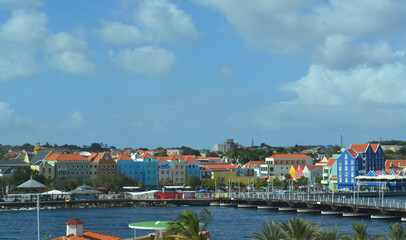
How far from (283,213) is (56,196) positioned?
42756 mm

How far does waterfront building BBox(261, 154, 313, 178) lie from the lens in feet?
535

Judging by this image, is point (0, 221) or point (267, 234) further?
point (0, 221)

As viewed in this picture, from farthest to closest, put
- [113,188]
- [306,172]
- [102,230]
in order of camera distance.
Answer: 1. [306,172]
2. [113,188]
3. [102,230]

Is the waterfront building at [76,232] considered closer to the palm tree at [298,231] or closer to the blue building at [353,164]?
the palm tree at [298,231]

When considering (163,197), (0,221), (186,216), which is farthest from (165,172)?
(186,216)

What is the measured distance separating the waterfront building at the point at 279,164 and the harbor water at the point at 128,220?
59199 millimetres

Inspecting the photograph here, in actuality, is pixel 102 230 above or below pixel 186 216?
below

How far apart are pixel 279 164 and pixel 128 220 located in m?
88.4

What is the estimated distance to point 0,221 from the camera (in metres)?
82.2

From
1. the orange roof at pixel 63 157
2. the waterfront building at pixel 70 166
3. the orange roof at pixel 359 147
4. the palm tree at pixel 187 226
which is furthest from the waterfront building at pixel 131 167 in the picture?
the palm tree at pixel 187 226

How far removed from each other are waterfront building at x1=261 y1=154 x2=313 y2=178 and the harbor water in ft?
194

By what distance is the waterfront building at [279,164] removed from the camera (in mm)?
163125

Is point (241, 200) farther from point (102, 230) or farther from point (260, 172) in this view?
point (260, 172)

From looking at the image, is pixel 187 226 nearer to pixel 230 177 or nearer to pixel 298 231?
pixel 298 231
